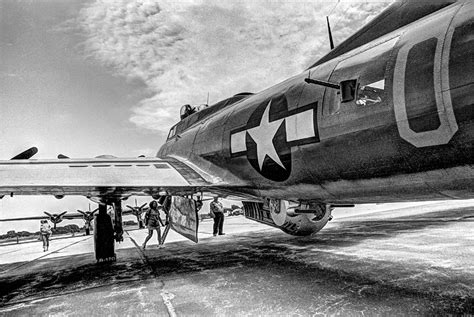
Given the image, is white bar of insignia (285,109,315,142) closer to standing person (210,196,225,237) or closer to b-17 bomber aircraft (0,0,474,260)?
b-17 bomber aircraft (0,0,474,260)

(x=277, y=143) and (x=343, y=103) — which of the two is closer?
(x=343, y=103)

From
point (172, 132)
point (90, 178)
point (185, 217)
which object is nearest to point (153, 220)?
point (185, 217)

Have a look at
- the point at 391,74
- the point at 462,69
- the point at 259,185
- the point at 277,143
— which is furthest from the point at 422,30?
the point at 259,185

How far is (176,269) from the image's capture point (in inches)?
243

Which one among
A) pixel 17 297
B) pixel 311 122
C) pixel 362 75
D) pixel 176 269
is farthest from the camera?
pixel 176 269

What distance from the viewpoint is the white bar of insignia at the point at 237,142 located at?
5.91 metres

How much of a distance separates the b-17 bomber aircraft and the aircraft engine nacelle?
60 mm

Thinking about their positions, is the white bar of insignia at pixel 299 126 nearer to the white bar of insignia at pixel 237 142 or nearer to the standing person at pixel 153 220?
the white bar of insignia at pixel 237 142

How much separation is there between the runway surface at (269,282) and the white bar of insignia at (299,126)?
2042 mm

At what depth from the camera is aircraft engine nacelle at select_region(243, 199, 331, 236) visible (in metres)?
6.93

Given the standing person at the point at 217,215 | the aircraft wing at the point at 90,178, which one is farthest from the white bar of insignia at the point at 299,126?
the standing person at the point at 217,215

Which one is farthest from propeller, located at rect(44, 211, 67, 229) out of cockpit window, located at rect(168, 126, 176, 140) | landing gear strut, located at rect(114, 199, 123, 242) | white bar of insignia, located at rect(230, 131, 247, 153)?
white bar of insignia, located at rect(230, 131, 247, 153)

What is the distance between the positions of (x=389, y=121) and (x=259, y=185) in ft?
9.19

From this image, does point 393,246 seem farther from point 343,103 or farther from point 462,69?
point 462,69
